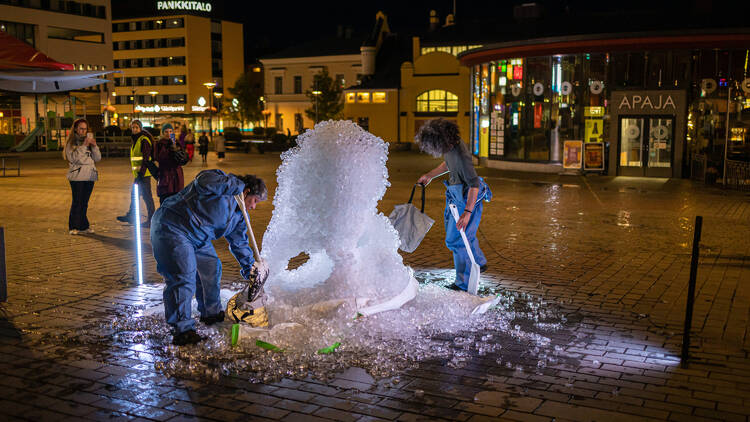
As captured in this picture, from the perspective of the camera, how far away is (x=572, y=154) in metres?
23.8

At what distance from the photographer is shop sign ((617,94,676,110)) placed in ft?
72.9

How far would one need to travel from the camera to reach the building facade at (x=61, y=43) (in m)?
48.2

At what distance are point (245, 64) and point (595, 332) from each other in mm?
90464

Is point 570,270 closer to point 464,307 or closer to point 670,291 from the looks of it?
point 670,291

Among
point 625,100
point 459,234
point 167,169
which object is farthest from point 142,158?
point 625,100

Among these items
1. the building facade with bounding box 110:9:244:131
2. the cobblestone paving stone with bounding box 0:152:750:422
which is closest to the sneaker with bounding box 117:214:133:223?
A: the cobblestone paving stone with bounding box 0:152:750:422

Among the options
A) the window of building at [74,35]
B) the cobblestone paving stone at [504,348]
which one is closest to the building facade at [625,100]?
the cobblestone paving stone at [504,348]

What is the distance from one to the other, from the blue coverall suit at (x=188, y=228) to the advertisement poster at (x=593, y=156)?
65.8 ft

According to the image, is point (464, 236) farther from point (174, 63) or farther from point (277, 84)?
A: point (174, 63)

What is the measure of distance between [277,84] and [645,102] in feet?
172

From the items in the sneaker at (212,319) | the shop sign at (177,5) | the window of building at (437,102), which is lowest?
the sneaker at (212,319)

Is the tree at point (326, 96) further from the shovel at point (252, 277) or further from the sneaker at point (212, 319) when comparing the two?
the shovel at point (252, 277)

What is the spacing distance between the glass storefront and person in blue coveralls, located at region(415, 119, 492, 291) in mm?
16276

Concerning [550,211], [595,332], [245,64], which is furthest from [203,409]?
[245,64]
